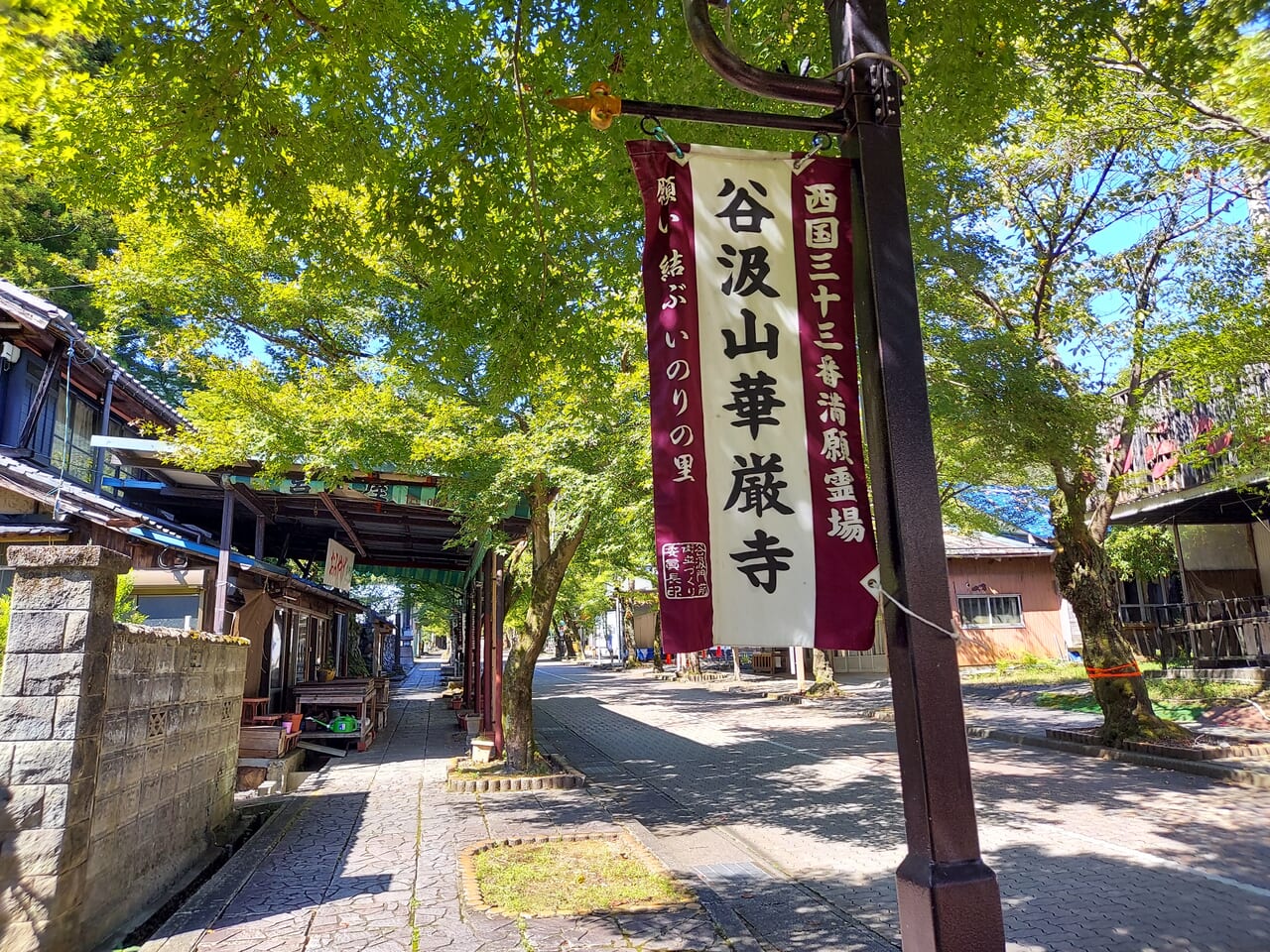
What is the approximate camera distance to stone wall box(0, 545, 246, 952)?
179 inches

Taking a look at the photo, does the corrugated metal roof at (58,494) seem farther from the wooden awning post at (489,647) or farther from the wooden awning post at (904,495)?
the wooden awning post at (904,495)

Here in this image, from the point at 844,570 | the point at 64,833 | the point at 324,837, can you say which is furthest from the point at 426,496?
the point at 844,570

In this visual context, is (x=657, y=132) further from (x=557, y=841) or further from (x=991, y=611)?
(x=991, y=611)

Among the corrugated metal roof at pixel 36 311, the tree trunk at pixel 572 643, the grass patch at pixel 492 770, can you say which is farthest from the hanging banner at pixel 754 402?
the tree trunk at pixel 572 643

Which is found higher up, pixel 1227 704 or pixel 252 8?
Answer: pixel 252 8

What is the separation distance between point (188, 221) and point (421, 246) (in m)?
1.95

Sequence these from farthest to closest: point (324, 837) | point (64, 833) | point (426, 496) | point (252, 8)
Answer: point (426, 496) → point (324, 837) → point (252, 8) → point (64, 833)

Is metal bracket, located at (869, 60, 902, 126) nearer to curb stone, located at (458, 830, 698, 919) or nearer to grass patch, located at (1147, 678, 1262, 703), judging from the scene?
curb stone, located at (458, 830, 698, 919)

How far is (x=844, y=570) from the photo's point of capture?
10.2ft

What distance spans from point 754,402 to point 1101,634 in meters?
12.0

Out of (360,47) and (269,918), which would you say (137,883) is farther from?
(360,47)

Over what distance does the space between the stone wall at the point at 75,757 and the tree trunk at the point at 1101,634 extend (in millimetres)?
12795

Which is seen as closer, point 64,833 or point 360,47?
point 64,833

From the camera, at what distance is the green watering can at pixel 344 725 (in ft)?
48.3
